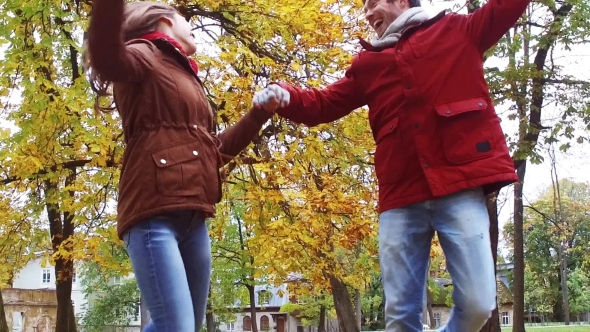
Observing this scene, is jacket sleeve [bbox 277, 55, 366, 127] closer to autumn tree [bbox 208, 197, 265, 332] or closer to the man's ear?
the man's ear

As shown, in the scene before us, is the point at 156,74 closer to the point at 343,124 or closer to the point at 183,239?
the point at 183,239

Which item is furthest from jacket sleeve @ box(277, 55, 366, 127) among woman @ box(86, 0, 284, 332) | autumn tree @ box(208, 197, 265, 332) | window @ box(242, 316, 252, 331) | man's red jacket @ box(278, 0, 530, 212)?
window @ box(242, 316, 252, 331)

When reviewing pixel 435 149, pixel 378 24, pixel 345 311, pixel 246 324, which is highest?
pixel 378 24

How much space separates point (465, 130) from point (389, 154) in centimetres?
34

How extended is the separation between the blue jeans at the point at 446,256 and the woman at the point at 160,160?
78 cm

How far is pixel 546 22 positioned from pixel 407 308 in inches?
405

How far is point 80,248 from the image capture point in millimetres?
8445

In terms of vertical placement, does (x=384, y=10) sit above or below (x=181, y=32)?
above

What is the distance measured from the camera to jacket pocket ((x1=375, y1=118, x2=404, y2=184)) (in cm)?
264

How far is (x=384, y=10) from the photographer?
2867mm

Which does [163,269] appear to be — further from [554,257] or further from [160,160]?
[554,257]

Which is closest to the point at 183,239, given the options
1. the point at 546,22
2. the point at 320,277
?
the point at 320,277

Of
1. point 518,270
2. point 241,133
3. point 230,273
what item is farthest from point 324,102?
point 230,273

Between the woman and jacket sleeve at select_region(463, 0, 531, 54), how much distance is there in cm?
119
